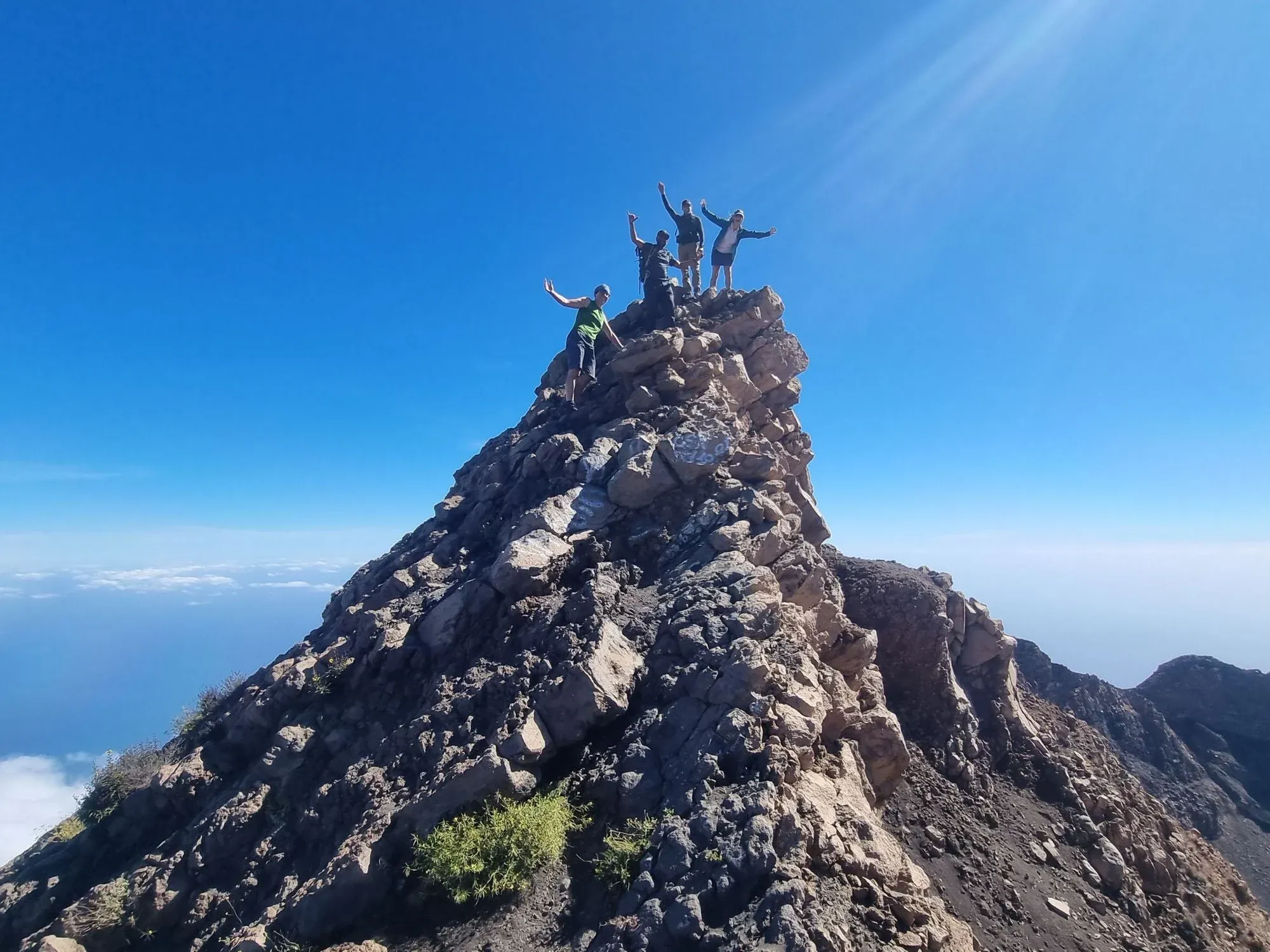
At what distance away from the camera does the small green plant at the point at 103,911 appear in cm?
1112

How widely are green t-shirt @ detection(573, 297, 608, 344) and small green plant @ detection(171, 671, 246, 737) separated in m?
14.0

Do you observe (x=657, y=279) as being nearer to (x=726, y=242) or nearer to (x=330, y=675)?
(x=726, y=242)

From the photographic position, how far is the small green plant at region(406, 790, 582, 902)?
8.98 metres

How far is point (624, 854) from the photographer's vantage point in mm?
8797

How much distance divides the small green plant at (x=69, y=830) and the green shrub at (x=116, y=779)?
0.48ft

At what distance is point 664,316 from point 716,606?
12811 mm

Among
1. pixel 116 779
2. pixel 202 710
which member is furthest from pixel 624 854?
pixel 202 710

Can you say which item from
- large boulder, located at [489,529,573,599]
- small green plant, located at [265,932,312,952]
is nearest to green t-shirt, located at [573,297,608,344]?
large boulder, located at [489,529,573,599]

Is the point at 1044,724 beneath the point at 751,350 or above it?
beneath

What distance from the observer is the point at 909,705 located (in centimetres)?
1678

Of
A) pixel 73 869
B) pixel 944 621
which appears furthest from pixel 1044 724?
pixel 73 869

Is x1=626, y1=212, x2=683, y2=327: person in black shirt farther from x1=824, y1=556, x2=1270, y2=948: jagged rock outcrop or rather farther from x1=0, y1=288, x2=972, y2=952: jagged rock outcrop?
x1=824, y1=556, x2=1270, y2=948: jagged rock outcrop

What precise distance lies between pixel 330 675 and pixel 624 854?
8267 mm

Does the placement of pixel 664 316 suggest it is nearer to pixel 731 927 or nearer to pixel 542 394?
pixel 542 394
